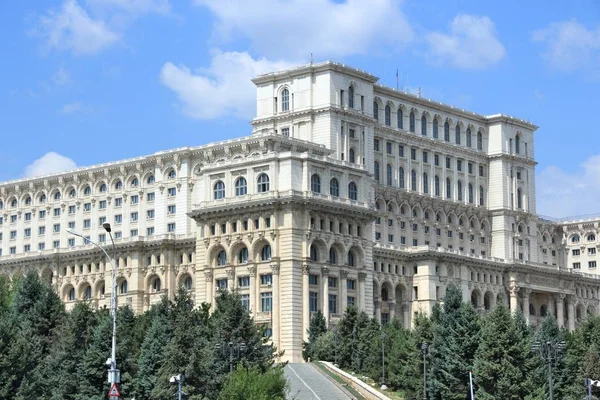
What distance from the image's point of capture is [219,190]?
15025 cm

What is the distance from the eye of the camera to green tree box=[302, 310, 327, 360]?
136 m

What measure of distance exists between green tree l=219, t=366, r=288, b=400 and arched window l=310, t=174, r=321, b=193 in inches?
2185

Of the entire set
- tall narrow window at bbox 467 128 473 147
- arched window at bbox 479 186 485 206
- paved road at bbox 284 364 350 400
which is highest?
tall narrow window at bbox 467 128 473 147

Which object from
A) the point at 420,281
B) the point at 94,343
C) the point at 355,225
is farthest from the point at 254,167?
the point at 94,343

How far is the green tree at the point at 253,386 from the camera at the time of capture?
88.3 meters

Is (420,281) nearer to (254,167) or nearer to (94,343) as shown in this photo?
(254,167)

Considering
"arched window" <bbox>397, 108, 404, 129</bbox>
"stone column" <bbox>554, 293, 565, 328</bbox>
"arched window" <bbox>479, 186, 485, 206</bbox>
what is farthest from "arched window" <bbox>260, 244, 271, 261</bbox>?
"stone column" <bbox>554, 293, 565, 328</bbox>

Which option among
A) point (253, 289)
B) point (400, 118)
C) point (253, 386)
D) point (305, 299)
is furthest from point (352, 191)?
point (253, 386)

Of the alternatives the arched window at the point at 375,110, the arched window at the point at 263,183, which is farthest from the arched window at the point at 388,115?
the arched window at the point at 263,183

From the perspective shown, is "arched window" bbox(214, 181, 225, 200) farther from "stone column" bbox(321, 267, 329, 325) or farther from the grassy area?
the grassy area

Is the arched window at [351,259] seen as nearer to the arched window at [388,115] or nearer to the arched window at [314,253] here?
the arched window at [314,253]

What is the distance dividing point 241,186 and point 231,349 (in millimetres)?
53501

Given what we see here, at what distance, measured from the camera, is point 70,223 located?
179500 mm

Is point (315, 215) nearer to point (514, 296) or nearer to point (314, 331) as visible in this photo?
point (314, 331)
